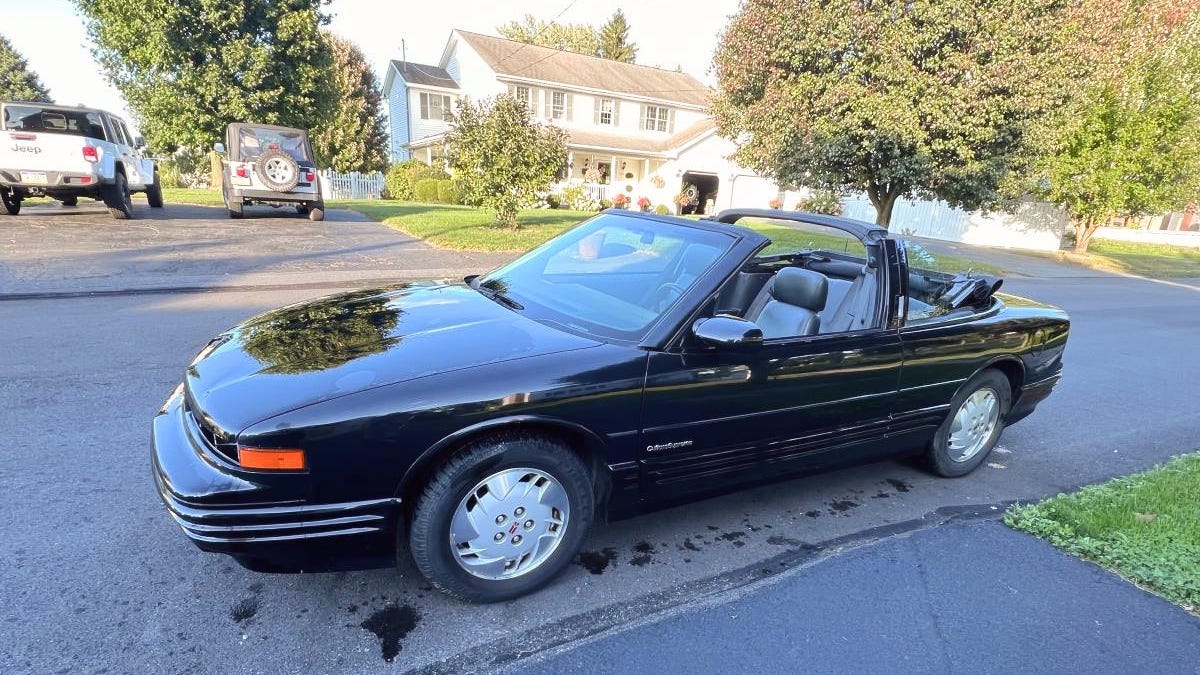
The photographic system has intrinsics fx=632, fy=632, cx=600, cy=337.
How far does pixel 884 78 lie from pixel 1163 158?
11355 mm

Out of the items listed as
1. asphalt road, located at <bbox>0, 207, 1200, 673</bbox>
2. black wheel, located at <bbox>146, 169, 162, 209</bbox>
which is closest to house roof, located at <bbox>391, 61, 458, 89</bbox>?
black wheel, located at <bbox>146, 169, 162, 209</bbox>

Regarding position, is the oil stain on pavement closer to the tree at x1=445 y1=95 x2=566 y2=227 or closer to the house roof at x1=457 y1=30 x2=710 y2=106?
the tree at x1=445 y1=95 x2=566 y2=227

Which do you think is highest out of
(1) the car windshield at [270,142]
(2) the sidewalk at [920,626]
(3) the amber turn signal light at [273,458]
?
(1) the car windshield at [270,142]

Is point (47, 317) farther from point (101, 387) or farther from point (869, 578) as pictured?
point (869, 578)

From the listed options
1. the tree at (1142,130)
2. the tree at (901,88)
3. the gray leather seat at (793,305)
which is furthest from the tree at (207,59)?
the tree at (1142,130)

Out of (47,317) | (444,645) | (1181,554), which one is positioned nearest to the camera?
(444,645)

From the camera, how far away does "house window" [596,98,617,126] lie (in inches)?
1249

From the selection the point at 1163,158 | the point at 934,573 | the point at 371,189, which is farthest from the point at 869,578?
the point at 371,189

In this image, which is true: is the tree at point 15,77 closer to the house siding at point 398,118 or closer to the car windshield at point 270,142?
the house siding at point 398,118

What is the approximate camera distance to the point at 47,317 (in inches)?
255

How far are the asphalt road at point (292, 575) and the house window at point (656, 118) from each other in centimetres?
2973

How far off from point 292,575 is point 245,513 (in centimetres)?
69

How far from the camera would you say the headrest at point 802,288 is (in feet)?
10.1

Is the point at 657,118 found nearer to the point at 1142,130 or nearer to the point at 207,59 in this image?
the point at 1142,130
